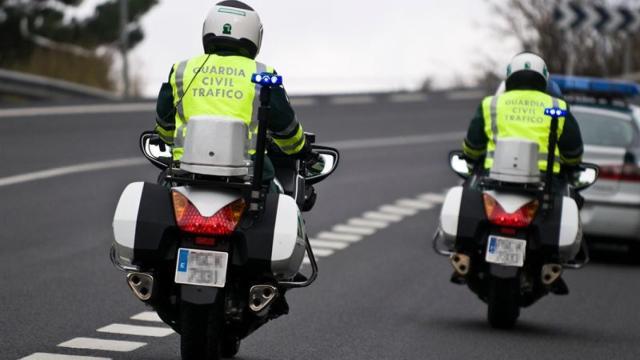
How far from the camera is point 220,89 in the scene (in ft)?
30.5

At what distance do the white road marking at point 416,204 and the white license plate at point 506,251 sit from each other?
1163 centimetres

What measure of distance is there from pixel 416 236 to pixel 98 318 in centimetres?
887

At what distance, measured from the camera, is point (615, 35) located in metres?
63.7

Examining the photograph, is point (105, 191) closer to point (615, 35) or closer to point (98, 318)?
point (98, 318)

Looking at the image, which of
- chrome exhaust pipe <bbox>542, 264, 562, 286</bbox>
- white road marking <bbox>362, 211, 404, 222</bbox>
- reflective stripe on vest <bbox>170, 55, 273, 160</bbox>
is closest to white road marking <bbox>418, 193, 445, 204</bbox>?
white road marking <bbox>362, 211, 404, 222</bbox>

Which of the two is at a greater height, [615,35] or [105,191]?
[105,191]

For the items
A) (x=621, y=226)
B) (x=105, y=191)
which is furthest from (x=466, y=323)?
(x=105, y=191)

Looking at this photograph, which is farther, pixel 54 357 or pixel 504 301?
pixel 504 301

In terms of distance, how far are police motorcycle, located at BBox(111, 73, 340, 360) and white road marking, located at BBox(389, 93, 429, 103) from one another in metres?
36.2

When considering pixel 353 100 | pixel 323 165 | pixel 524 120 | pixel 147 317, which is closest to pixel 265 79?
pixel 323 165

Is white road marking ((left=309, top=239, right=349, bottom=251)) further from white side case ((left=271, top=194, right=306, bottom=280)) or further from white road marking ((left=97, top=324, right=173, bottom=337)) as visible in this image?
white side case ((left=271, top=194, right=306, bottom=280))

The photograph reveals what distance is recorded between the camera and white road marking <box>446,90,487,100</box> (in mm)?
48284

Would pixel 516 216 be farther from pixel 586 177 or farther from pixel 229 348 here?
pixel 229 348

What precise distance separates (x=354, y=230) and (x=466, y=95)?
2915cm
